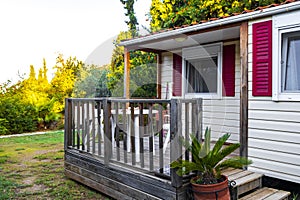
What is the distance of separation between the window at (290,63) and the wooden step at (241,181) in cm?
118

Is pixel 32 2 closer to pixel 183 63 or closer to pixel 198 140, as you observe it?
pixel 183 63

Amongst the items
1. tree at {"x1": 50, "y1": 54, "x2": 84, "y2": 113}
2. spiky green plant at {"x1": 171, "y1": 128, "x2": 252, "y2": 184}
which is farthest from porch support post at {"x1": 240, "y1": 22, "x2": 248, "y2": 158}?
tree at {"x1": 50, "y1": 54, "x2": 84, "y2": 113}

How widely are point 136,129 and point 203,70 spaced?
2.74 metres

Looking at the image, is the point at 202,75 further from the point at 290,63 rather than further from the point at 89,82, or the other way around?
the point at 89,82

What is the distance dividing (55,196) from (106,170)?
2.63ft

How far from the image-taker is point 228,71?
17.8 ft

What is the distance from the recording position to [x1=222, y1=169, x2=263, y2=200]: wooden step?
2967 millimetres

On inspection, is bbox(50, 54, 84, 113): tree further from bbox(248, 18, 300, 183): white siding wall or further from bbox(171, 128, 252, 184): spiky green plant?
bbox(171, 128, 252, 184): spiky green plant

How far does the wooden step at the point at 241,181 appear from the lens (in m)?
2.97

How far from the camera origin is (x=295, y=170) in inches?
133

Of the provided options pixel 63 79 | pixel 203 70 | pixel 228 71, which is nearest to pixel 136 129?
pixel 228 71

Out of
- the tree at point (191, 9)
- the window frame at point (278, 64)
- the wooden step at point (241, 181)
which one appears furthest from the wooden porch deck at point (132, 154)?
the tree at point (191, 9)

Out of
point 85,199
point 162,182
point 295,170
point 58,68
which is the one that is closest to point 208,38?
point 295,170

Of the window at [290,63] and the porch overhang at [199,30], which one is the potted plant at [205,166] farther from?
the porch overhang at [199,30]
